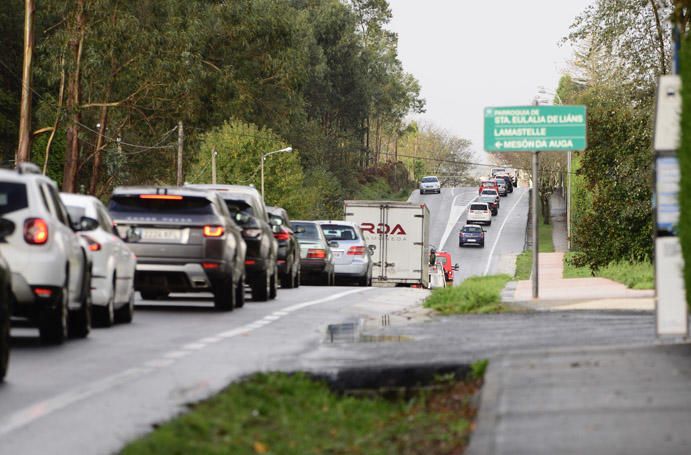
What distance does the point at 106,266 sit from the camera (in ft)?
60.6

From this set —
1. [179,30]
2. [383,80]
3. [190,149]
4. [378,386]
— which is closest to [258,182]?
[190,149]

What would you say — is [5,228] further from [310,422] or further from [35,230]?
[310,422]

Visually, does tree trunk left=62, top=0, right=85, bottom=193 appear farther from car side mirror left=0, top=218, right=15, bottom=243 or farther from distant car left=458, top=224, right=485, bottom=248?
car side mirror left=0, top=218, right=15, bottom=243

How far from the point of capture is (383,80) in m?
140

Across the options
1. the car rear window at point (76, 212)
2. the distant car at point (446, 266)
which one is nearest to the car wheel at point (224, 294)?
the car rear window at point (76, 212)

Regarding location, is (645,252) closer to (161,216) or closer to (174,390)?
(161,216)

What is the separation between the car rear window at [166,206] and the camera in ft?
72.0

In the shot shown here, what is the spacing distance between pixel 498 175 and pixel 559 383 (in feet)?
475

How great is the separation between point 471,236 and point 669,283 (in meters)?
93.5

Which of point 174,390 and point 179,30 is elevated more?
point 179,30

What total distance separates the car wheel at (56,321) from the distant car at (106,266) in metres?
1.86

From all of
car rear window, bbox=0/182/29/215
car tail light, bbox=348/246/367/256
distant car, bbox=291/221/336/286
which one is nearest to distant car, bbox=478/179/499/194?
car tail light, bbox=348/246/367/256

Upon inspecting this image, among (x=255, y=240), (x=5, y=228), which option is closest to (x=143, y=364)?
(x=5, y=228)

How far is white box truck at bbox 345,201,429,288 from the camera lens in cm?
4975
